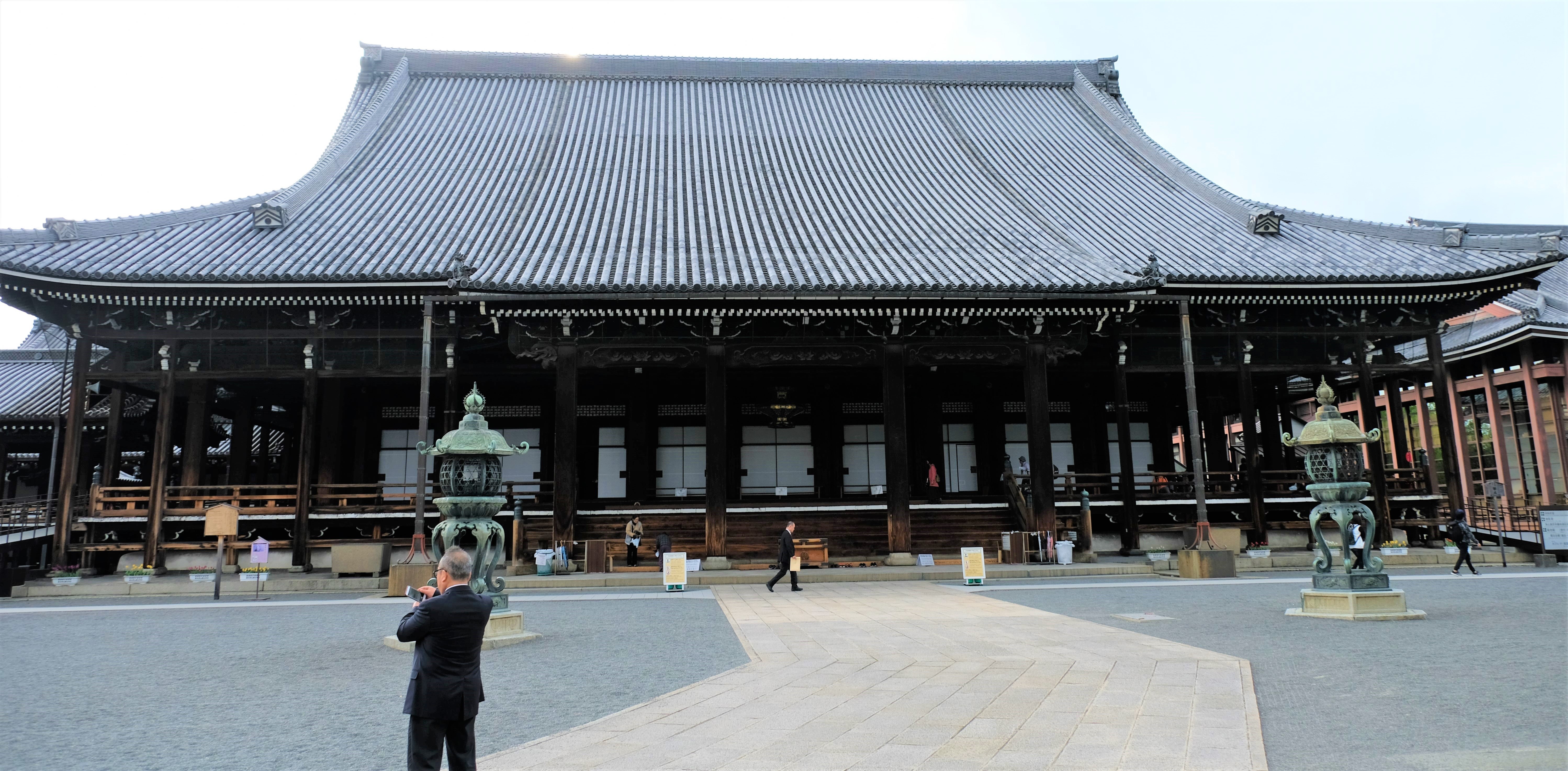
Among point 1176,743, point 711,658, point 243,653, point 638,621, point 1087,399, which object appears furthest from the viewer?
point 1087,399

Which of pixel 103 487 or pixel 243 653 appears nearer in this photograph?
pixel 243 653

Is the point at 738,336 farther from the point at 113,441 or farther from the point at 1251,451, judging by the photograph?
the point at 113,441

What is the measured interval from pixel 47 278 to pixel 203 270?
2499mm

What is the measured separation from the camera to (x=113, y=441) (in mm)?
18516

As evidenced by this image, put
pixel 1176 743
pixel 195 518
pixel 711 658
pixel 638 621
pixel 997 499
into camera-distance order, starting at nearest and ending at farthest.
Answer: pixel 1176 743 < pixel 711 658 < pixel 638 621 < pixel 195 518 < pixel 997 499

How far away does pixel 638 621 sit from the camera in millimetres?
10680

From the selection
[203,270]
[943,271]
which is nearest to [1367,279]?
[943,271]

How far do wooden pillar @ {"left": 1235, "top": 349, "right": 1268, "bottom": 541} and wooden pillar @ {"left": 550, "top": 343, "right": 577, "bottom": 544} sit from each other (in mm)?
14959

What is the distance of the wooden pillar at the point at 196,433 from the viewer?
18.2 meters

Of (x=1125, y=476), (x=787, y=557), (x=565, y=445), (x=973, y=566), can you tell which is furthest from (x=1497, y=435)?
(x=565, y=445)

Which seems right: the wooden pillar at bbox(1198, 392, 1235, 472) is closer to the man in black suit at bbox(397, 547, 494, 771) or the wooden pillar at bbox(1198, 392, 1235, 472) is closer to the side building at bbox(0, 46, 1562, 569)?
the side building at bbox(0, 46, 1562, 569)

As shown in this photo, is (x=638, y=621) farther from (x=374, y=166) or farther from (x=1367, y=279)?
(x=374, y=166)

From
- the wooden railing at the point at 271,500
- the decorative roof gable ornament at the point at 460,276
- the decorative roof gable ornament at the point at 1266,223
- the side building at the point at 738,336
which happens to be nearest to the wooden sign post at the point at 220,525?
the wooden railing at the point at 271,500

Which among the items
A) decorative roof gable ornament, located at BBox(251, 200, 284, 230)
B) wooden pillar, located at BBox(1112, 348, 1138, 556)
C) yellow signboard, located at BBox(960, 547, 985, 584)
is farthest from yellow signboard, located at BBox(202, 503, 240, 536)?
wooden pillar, located at BBox(1112, 348, 1138, 556)
